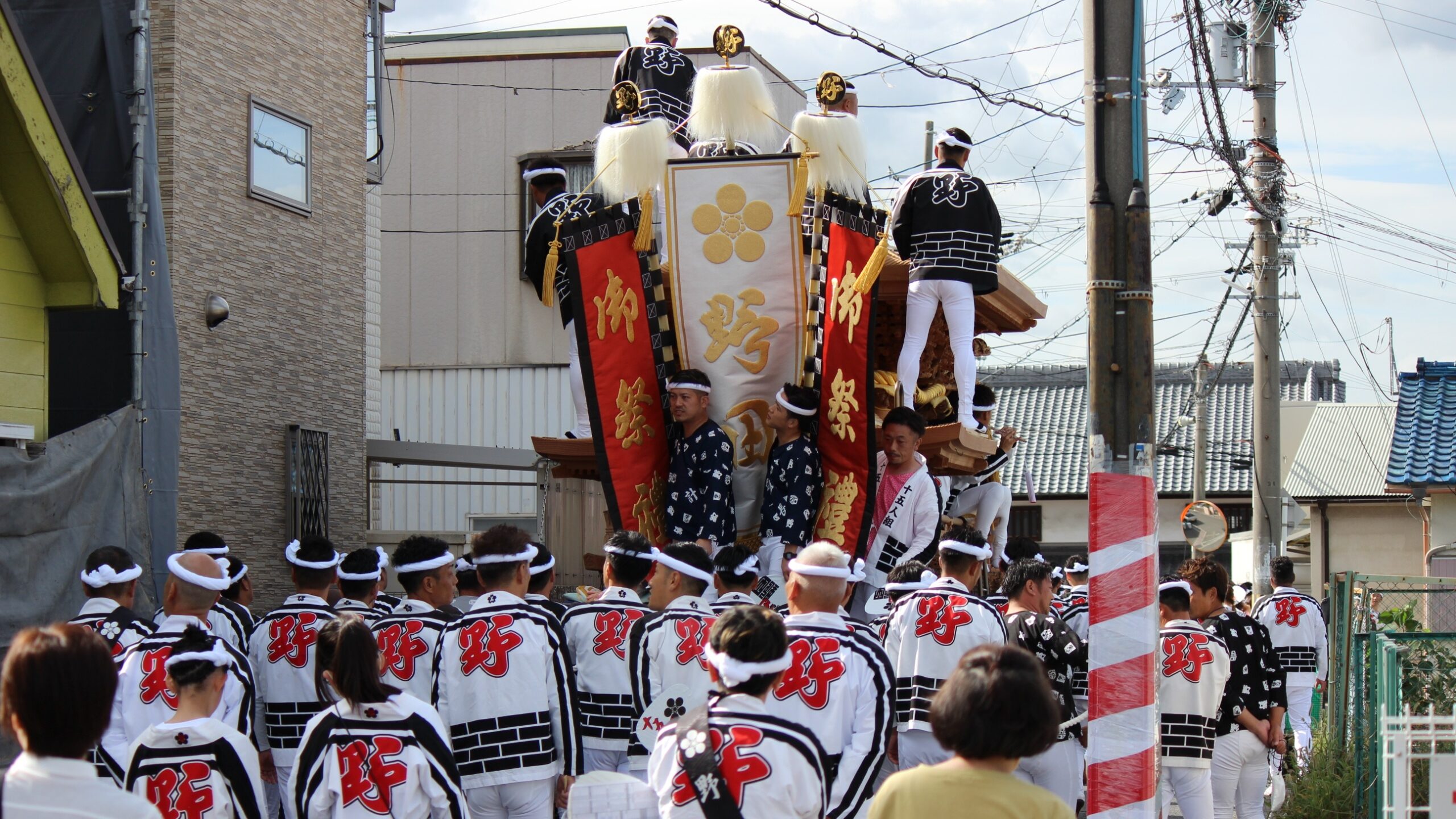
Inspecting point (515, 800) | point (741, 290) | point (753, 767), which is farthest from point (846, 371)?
point (753, 767)

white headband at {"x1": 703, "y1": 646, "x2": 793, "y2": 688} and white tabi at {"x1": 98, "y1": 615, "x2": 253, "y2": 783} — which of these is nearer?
white headband at {"x1": 703, "y1": 646, "x2": 793, "y2": 688}

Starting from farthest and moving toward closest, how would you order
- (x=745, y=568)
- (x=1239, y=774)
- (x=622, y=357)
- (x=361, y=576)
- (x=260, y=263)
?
(x=260, y=263) < (x=622, y=357) < (x=1239, y=774) < (x=361, y=576) < (x=745, y=568)

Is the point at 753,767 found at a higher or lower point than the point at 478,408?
lower

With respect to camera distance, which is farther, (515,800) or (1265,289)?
(1265,289)

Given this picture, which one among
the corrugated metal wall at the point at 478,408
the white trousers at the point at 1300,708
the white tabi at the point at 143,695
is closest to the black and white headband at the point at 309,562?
the white tabi at the point at 143,695

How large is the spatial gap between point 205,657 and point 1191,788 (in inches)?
193

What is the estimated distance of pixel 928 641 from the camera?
6680 mm

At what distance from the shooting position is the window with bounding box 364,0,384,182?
1484 centimetres

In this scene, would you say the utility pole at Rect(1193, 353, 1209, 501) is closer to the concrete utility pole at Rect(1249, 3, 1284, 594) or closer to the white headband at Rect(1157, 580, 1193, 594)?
the concrete utility pole at Rect(1249, 3, 1284, 594)

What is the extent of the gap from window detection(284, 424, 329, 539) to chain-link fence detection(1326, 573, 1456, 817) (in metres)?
8.66

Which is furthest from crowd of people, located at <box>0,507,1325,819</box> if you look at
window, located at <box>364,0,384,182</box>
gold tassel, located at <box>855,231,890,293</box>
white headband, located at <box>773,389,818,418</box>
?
window, located at <box>364,0,384,182</box>

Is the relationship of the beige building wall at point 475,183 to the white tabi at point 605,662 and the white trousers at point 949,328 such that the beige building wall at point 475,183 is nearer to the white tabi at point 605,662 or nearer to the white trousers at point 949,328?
the white trousers at point 949,328

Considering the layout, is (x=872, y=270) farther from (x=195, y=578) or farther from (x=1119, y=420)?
(x=195, y=578)

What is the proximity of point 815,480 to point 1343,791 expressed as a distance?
4.37 metres
